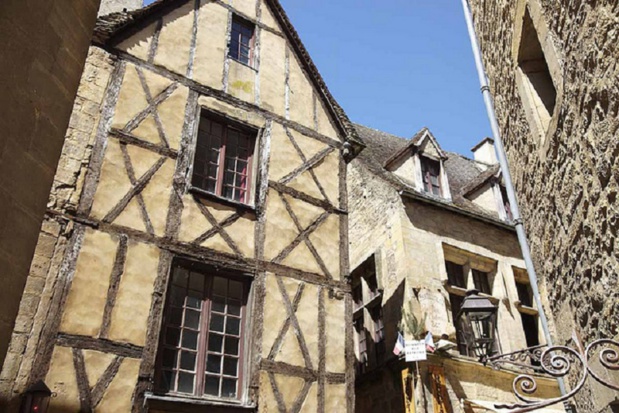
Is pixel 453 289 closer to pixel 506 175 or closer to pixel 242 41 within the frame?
pixel 506 175

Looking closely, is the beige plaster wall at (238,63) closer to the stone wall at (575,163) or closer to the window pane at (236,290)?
the window pane at (236,290)

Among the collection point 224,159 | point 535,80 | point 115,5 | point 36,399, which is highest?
point 115,5

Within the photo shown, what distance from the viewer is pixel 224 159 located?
6949 millimetres

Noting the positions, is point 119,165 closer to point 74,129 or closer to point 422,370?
point 74,129

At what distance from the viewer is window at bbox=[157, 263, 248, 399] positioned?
5.40 meters

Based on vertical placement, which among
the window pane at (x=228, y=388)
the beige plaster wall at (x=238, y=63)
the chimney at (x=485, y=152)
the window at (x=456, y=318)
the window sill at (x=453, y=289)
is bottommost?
the window pane at (x=228, y=388)

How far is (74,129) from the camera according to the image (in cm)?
573

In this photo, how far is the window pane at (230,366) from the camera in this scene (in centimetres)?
568

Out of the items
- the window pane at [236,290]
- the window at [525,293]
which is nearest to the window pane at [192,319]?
the window pane at [236,290]

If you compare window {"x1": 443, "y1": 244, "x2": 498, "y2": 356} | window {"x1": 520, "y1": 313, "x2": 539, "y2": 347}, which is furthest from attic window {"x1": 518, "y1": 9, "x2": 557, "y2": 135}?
window {"x1": 520, "y1": 313, "x2": 539, "y2": 347}

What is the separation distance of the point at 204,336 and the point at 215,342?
0.51 ft

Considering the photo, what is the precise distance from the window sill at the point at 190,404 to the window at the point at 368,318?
4.38 meters

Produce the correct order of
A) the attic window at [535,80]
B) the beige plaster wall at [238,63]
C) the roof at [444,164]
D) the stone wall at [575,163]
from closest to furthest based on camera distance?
the stone wall at [575,163] → the attic window at [535,80] → the beige plaster wall at [238,63] → the roof at [444,164]

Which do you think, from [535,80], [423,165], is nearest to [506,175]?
[535,80]
